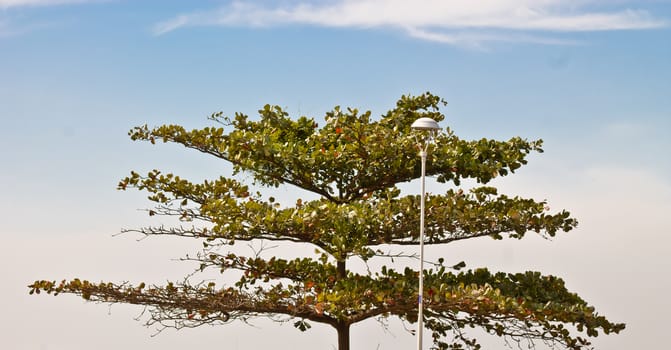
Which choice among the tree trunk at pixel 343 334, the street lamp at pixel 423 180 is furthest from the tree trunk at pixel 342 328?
the street lamp at pixel 423 180

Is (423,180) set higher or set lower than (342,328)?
higher

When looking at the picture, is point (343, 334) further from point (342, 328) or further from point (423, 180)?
point (423, 180)

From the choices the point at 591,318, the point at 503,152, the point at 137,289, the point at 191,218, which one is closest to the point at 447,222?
the point at 503,152

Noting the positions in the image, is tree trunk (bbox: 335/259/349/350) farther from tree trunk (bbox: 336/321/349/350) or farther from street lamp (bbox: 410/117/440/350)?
street lamp (bbox: 410/117/440/350)

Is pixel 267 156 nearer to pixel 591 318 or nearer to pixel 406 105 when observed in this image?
pixel 406 105

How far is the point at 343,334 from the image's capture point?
12.5 m

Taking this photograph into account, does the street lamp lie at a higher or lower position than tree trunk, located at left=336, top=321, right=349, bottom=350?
higher

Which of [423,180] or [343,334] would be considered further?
[343,334]

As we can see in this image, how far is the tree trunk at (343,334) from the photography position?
40.9ft

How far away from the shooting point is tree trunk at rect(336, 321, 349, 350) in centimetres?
1246

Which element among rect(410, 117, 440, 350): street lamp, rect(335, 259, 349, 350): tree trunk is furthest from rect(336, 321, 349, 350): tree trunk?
rect(410, 117, 440, 350): street lamp

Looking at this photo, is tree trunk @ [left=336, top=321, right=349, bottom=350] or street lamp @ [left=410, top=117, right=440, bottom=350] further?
tree trunk @ [left=336, top=321, right=349, bottom=350]

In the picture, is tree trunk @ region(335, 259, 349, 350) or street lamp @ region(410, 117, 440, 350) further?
tree trunk @ region(335, 259, 349, 350)

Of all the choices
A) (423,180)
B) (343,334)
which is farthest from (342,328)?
(423,180)
